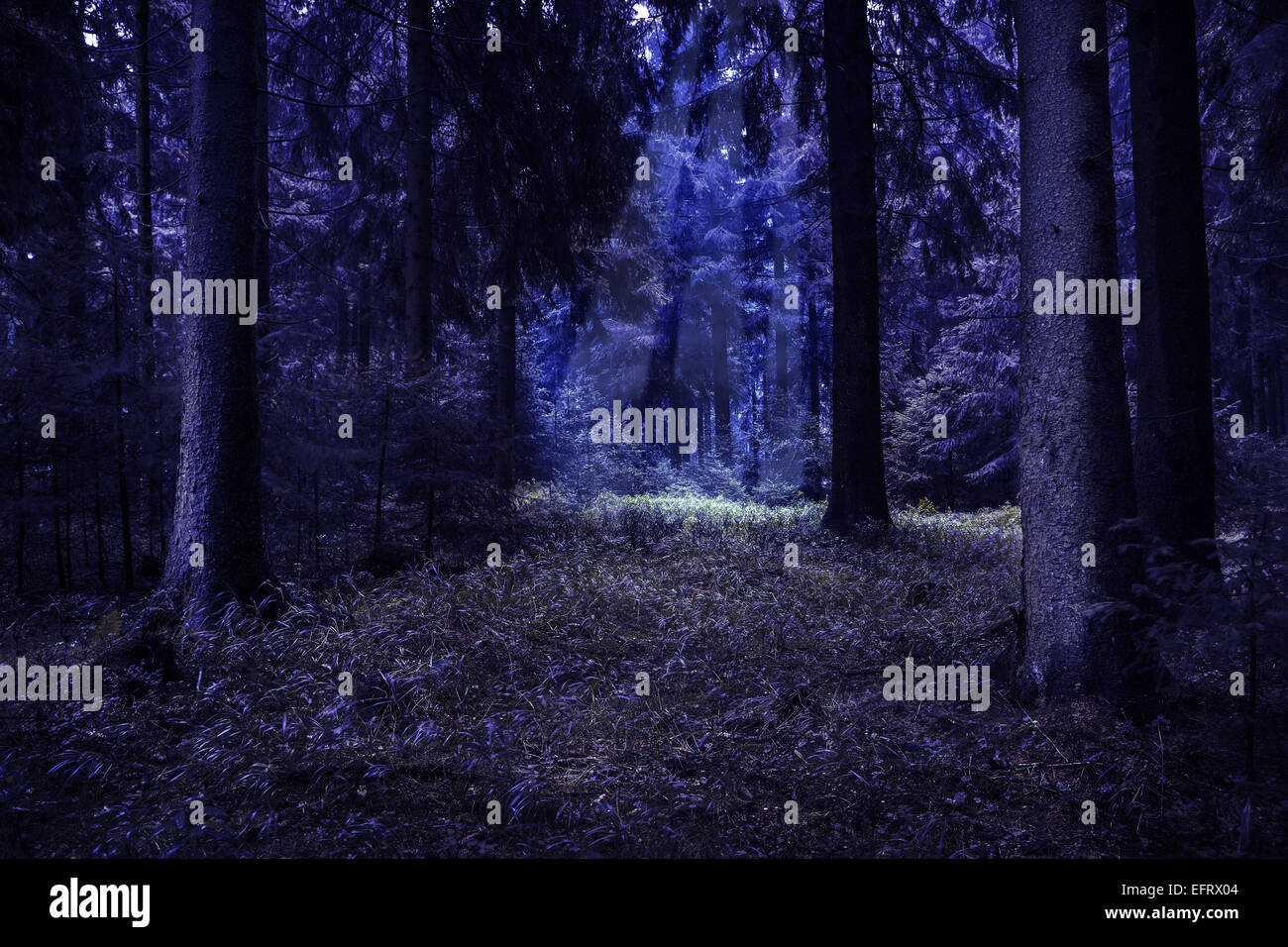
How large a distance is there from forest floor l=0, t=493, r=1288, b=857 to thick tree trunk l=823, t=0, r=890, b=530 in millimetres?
4164

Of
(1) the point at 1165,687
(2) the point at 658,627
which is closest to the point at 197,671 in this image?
(2) the point at 658,627

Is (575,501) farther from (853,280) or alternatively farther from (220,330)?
(220,330)

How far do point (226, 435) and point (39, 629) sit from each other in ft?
7.59

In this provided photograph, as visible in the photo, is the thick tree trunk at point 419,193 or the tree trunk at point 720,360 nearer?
the thick tree trunk at point 419,193

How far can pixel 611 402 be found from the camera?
2869 cm

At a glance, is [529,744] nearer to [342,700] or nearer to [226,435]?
[342,700]

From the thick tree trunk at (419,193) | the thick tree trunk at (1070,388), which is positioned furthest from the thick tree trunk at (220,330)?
the thick tree trunk at (1070,388)

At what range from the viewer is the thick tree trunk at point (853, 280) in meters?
10.9

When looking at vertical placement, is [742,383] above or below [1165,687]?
above

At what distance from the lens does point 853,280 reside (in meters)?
11.1

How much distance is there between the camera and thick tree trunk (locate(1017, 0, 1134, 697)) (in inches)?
165

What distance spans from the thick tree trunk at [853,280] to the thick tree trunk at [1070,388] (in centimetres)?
642

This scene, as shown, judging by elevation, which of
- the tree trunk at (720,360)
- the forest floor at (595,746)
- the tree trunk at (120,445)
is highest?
the tree trunk at (720,360)

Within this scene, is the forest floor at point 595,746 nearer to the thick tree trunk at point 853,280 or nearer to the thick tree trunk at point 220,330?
the thick tree trunk at point 220,330
